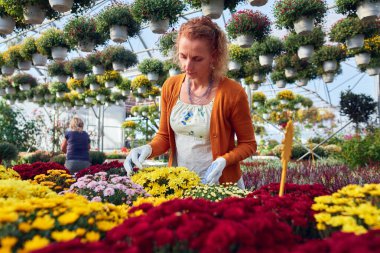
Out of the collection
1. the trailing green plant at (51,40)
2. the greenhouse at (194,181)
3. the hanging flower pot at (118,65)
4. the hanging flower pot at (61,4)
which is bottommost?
the greenhouse at (194,181)

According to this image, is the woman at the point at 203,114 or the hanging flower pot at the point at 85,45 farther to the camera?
the hanging flower pot at the point at 85,45

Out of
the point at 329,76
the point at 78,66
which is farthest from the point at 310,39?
the point at 78,66

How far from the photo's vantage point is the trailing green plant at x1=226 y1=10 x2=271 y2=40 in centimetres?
495

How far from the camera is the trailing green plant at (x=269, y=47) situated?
20.0 ft

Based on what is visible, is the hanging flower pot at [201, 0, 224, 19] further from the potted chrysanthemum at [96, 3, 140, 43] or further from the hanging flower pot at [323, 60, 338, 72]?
the hanging flower pot at [323, 60, 338, 72]

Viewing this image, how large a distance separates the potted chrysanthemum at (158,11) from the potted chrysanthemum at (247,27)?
0.88m

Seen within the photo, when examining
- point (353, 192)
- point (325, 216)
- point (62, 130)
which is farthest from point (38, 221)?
point (62, 130)

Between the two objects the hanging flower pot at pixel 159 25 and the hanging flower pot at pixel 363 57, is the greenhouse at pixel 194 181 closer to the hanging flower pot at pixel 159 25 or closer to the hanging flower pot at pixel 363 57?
the hanging flower pot at pixel 159 25

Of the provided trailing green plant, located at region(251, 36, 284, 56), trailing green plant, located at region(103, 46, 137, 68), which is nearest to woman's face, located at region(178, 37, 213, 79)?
trailing green plant, located at region(251, 36, 284, 56)

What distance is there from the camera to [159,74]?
26.7 feet

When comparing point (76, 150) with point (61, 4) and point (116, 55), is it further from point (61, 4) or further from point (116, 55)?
point (116, 55)

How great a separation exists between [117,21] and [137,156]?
356cm

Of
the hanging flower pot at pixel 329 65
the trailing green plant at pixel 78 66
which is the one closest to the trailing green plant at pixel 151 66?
the trailing green plant at pixel 78 66

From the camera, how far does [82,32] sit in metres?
5.46
